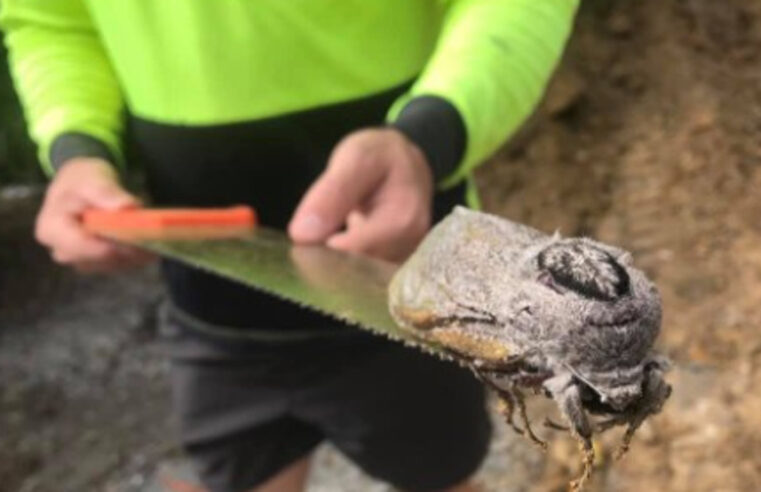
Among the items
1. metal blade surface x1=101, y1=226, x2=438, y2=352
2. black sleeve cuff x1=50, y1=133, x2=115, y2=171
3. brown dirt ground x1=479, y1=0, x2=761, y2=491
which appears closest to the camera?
metal blade surface x1=101, y1=226, x2=438, y2=352

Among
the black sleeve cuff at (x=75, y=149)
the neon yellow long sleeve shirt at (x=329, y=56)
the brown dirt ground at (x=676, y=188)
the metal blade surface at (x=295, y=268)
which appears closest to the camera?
the metal blade surface at (x=295, y=268)

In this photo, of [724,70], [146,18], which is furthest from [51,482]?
[724,70]

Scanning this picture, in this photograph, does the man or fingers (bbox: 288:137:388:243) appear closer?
fingers (bbox: 288:137:388:243)

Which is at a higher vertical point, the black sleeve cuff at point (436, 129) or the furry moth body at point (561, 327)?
Result: the furry moth body at point (561, 327)

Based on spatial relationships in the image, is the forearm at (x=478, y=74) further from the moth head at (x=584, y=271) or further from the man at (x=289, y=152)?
the moth head at (x=584, y=271)

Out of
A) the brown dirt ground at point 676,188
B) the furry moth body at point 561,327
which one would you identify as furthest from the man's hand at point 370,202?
the brown dirt ground at point 676,188

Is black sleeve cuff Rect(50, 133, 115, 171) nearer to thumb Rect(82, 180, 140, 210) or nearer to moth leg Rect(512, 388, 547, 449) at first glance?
thumb Rect(82, 180, 140, 210)

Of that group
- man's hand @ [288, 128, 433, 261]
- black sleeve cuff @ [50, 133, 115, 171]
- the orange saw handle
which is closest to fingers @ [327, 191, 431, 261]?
man's hand @ [288, 128, 433, 261]
